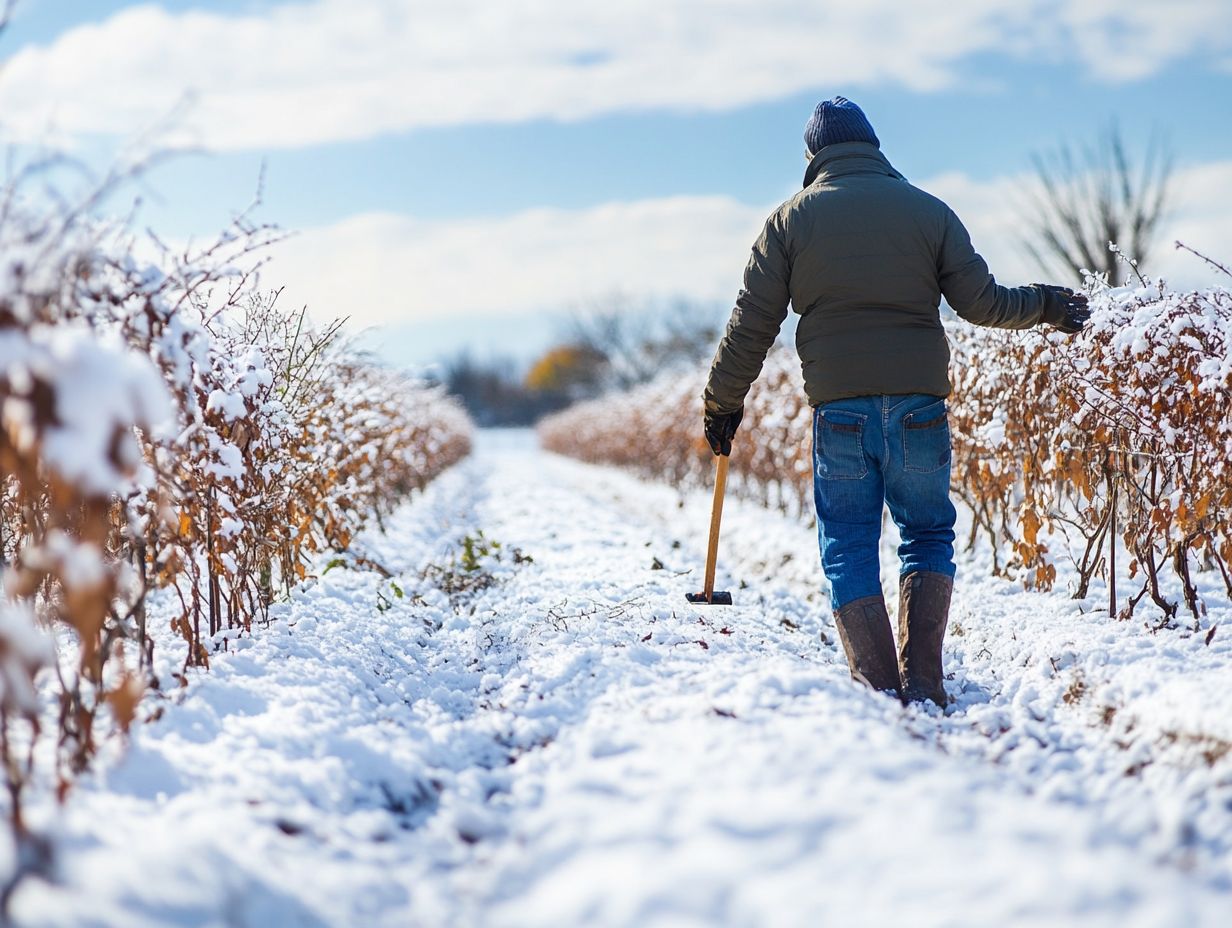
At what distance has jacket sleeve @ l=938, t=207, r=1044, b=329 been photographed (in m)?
3.60

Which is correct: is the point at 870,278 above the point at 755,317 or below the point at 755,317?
above

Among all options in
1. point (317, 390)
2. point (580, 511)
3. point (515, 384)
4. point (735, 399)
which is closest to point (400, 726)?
point (735, 399)

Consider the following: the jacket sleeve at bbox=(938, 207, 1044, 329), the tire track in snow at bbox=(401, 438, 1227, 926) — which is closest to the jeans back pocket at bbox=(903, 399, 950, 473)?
the jacket sleeve at bbox=(938, 207, 1044, 329)

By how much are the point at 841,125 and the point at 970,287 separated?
0.80 meters

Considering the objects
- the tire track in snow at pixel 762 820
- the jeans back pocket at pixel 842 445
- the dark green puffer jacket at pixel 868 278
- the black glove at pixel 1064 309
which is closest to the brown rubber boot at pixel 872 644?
the tire track in snow at pixel 762 820

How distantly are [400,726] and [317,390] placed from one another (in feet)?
8.71

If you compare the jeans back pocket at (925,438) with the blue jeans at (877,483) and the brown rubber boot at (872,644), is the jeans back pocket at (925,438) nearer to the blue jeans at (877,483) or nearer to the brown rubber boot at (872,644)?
the blue jeans at (877,483)

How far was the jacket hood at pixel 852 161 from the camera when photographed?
363 centimetres

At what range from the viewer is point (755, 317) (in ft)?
12.3

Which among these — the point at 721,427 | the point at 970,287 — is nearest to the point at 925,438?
the point at 970,287

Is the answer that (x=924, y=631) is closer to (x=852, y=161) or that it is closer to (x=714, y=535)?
(x=714, y=535)

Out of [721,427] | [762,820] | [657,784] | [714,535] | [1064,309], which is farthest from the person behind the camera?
[714,535]

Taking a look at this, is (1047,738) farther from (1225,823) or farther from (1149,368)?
(1149,368)

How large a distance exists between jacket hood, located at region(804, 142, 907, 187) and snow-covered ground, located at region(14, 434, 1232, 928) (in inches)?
72.4
